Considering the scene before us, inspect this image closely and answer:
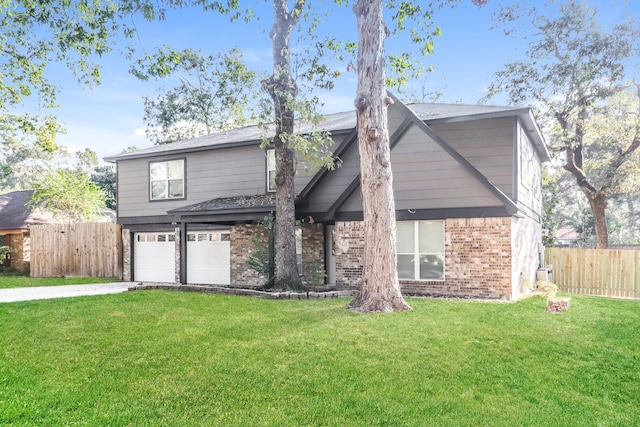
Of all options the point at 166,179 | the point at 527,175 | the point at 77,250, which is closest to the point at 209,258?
the point at 166,179

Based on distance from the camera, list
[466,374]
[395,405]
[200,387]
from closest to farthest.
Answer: [395,405] → [200,387] → [466,374]

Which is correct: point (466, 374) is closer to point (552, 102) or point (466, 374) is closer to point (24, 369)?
point (24, 369)

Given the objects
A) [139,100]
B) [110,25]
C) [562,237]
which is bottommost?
[562,237]

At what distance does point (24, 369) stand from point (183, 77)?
24.7m

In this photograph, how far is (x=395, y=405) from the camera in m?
4.70

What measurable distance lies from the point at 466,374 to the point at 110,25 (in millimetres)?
12835

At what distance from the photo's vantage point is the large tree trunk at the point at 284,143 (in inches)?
505

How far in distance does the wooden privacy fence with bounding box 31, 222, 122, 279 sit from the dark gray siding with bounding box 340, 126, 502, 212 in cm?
1202

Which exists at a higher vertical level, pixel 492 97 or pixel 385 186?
pixel 492 97

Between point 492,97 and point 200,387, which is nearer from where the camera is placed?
point 200,387

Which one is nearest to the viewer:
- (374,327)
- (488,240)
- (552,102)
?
(374,327)

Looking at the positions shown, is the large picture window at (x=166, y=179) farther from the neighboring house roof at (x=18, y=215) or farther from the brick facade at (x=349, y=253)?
the neighboring house roof at (x=18, y=215)

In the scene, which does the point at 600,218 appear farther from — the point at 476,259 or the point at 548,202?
the point at 476,259

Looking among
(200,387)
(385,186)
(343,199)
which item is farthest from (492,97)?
(200,387)
